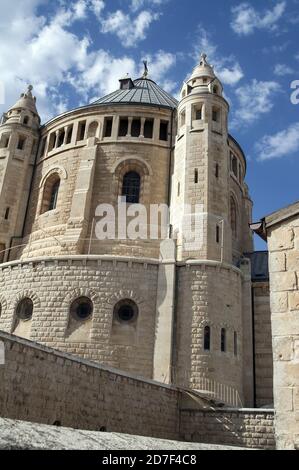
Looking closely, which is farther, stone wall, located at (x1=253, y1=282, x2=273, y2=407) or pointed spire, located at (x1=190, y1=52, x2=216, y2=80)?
pointed spire, located at (x1=190, y1=52, x2=216, y2=80)

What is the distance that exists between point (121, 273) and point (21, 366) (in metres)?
9.38

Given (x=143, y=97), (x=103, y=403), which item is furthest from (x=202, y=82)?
(x=103, y=403)

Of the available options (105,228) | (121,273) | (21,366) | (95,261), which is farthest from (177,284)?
(21,366)

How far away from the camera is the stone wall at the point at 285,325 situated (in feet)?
22.0

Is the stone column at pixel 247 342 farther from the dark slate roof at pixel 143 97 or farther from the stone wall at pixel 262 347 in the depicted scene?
the dark slate roof at pixel 143 97

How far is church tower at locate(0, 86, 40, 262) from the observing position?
25000 mm

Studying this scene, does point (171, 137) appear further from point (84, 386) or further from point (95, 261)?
point (84, 386)

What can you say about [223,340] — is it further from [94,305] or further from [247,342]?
[94,305]

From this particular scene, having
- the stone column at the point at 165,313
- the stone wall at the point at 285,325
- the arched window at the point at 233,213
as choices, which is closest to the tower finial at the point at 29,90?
the arched window at the point at 233,213

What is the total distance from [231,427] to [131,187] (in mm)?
13711

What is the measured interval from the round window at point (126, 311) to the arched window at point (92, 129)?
11.0 m

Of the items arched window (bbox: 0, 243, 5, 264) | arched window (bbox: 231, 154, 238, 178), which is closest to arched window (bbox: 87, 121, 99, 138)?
arched window (bbox: 0, 243, 5, 264)

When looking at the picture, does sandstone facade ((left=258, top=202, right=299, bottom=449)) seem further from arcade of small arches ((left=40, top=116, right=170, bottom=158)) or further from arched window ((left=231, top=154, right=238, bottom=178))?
arched window ((left=231, top=154, right=238, bottom=178))

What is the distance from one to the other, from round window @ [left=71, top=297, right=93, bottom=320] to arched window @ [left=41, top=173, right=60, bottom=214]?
24.3ft
